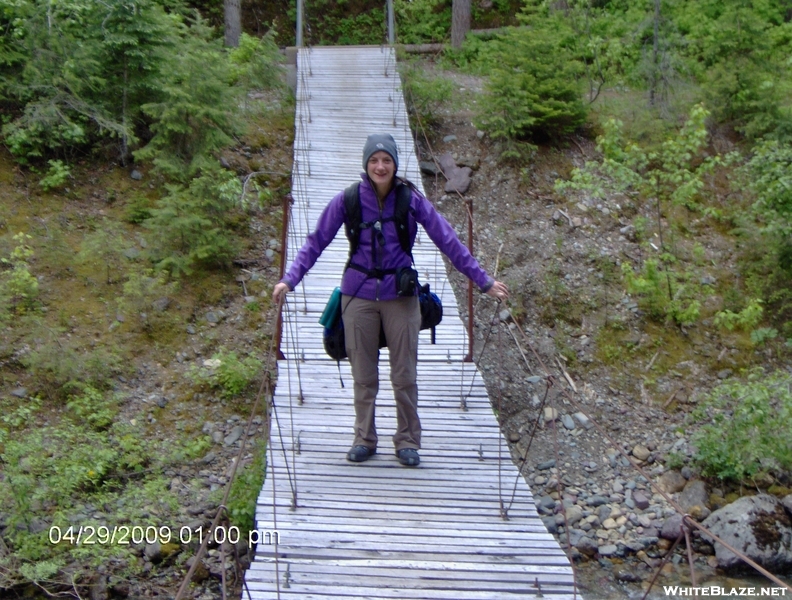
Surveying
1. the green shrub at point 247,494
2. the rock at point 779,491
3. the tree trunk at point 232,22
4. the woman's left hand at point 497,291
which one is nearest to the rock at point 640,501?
the rock at point 779,491

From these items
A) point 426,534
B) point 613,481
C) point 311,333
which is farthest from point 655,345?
point 426,534

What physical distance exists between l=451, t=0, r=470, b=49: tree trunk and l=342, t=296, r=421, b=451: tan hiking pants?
12.2m

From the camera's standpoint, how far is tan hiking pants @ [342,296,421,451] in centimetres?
458

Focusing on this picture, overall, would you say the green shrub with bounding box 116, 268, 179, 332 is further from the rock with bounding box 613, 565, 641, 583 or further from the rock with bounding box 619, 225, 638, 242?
the rock with bounding box 619, 225, 638, 242

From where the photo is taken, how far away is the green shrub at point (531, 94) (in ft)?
33.2

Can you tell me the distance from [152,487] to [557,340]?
4078mm

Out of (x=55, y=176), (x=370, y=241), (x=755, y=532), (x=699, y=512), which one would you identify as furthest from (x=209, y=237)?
(x=755, y=532)

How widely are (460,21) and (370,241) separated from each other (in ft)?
40.6

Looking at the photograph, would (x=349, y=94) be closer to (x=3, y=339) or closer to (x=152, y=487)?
(x=3, y=339)

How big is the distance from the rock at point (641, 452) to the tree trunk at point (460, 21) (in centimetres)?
1080

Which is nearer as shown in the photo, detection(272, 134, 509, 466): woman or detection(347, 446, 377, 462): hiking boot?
detection(272, 134, 509, 466): woman

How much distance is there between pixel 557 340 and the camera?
7.92m

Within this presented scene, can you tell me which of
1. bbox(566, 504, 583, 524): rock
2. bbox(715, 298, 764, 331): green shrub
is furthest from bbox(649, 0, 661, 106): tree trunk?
bbox(566, 504, 583, 524): rock

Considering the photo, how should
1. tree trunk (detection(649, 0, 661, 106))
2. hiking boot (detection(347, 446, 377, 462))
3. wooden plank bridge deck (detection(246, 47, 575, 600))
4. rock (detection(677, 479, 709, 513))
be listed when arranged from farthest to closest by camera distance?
tree trunk (detection(649, 0, 661, 106)) → rock (detection(677, 479, 709, 513)) → hiking boot (detection(347, 446, 377, 462)) → wooden plank bridge deck (detection(246, 47, 575, 600))
